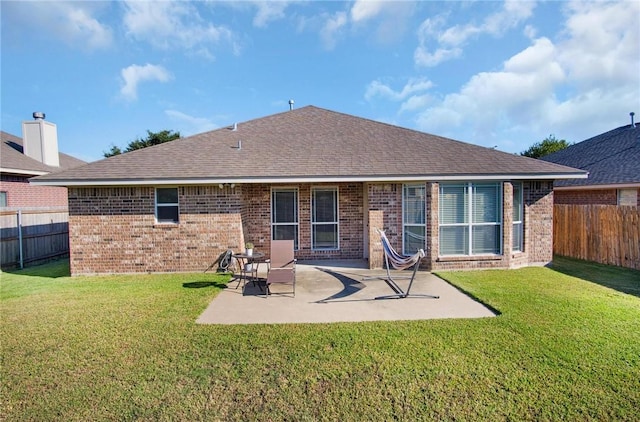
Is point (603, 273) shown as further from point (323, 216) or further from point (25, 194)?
point (25, 194)

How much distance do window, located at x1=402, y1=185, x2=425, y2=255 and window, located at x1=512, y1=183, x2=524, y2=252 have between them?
2.85 m

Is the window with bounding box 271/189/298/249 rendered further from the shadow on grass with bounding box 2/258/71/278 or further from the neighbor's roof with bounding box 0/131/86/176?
the neighbor's roof with bounding box 0/131/86/176

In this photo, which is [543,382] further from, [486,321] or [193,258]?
[193,258]

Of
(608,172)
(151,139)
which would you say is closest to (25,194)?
(151,139)

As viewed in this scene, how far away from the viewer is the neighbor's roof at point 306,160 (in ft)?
29.2

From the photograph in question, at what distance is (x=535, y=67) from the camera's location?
17781 millimetres

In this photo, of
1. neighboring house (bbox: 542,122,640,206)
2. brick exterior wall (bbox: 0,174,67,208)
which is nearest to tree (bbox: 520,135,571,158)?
neighboring house (bbox: 542,122,640,206)

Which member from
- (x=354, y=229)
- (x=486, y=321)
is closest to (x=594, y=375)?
(x=486, y=321)

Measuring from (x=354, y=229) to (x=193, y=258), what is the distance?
16.6ft

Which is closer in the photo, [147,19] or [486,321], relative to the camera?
[486,321]

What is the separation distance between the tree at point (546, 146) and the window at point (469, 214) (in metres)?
33.8

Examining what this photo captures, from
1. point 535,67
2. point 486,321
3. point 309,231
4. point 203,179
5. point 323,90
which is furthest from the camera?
point 323,90

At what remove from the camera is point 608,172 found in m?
13.3

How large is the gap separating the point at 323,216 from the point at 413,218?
2.93 metres
